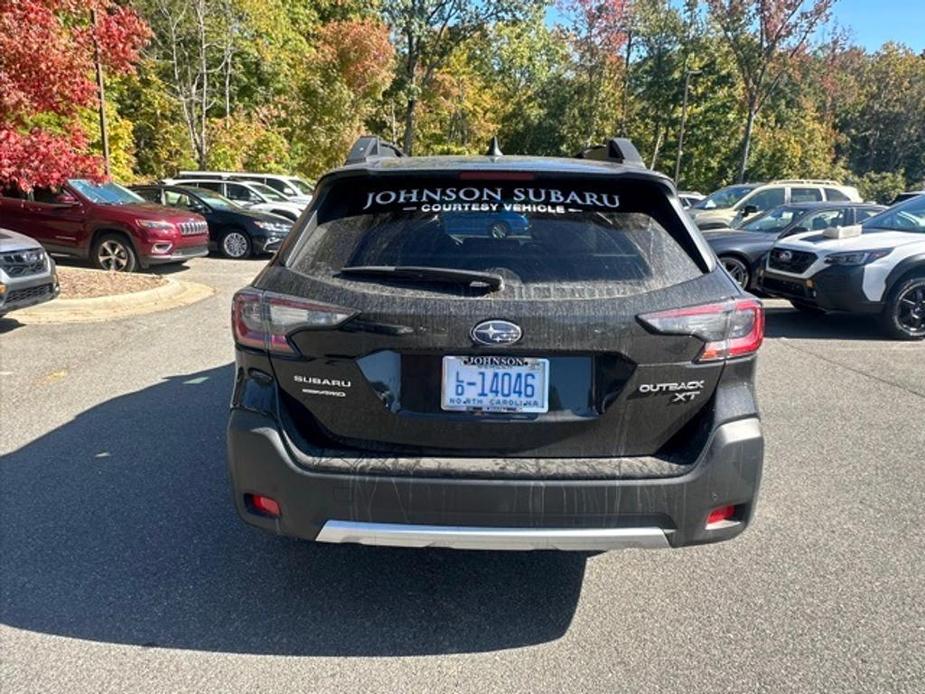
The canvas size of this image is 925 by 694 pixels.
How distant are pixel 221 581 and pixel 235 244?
40.3ft

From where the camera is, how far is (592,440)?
235 cm

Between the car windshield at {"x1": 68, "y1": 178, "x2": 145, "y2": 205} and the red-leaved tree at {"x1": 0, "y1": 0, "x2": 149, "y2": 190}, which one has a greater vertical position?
the red-leaved tree at {"x1": 0, "y1": 0, "x2": 149, "y2": 190}

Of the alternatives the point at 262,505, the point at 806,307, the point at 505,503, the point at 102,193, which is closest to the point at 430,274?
the point at 505,503

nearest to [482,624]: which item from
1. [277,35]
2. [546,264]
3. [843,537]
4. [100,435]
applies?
[546,264]

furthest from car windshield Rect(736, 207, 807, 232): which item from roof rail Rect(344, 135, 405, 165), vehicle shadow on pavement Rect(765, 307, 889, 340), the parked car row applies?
the parked car row

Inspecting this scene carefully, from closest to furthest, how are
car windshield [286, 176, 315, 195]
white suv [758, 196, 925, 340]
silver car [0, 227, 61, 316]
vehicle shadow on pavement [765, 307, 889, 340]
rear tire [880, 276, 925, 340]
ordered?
silver car [0, 227, 61, 316], white suv [758, 196, 925, 340], rear tire [880, 276, 925, 340], vehicle shadow on pavement [765, 307, 889, 340], car windshield [286, 176, 315, 195]

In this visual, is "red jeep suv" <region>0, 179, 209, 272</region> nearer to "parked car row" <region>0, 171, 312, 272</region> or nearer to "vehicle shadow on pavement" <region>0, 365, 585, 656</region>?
"parked car row" <region>0, 171, 312, 272</region>

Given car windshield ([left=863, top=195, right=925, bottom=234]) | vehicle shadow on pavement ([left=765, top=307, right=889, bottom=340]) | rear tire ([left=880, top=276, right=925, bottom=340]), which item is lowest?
vehicle shadow on pavement ([left=765, top=307, right=889, bottom=340])

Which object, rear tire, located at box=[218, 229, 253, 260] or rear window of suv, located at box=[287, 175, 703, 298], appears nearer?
rear window of suv, located at box=[287, 175, 703, 298]

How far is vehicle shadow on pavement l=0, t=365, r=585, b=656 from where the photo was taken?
2574 millimetres

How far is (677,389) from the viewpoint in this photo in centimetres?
233

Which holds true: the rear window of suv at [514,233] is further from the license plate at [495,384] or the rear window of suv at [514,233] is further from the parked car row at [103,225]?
the parked car row at [103,225]

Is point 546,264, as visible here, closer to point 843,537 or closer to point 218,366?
point 843,537

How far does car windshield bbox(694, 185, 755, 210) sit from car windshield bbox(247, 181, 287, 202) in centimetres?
1054
